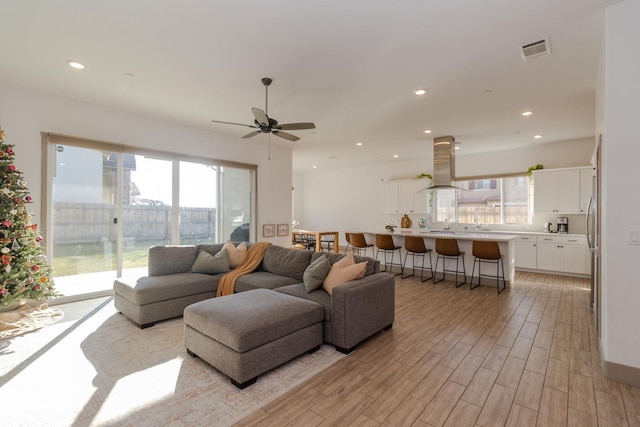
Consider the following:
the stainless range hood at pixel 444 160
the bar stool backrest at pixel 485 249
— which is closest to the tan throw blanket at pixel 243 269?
the bar stool backrest at pixel 485 249

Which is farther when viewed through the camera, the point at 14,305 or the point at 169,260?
the point at 169,260

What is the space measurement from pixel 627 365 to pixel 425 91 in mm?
3412

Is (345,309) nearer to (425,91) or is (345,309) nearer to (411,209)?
(425,91)

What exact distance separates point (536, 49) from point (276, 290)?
3.63 metres

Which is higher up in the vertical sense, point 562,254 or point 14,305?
point 562,254

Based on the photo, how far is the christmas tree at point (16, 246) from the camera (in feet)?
11.0

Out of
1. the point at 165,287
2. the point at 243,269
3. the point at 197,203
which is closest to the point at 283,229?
the point at 197,203

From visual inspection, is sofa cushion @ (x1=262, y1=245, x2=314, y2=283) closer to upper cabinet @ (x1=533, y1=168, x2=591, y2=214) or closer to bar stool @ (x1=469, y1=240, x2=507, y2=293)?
bar stool @ (x1=469, y1=240, x2=507, y2=293)

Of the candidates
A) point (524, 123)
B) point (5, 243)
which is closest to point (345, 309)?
point (5, 243)

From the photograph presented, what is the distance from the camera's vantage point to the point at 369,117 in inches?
201

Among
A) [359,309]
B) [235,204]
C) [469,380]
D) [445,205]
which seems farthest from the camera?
[445,205]

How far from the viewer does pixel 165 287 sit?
360 centimetres

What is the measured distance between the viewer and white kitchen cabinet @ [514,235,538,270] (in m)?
6.57

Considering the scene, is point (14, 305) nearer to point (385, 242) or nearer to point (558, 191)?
point (385, 242)
